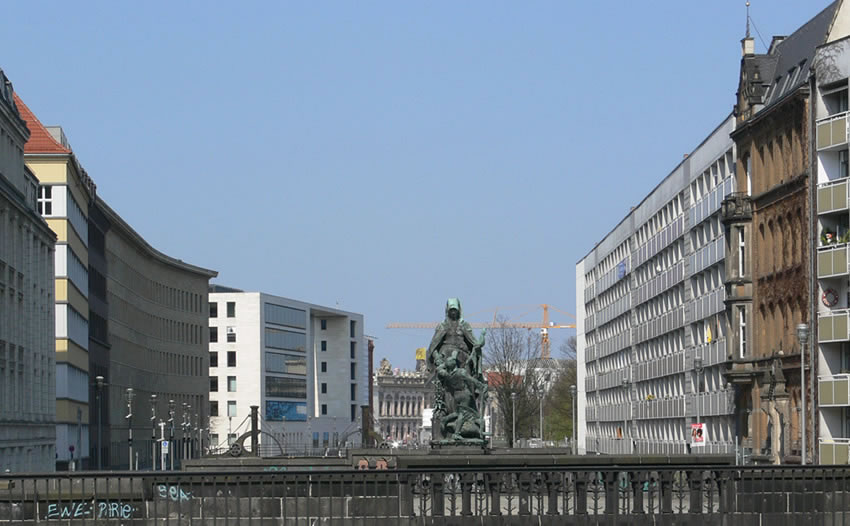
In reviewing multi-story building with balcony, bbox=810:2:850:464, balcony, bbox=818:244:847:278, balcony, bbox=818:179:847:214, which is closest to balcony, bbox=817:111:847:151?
multi-story building with balcony, bbox=810:2:850:464

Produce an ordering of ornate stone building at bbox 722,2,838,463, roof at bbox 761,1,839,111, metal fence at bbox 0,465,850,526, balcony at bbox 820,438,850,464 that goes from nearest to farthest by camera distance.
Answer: metal fence at bbox 0,465,850,526 → balcony at bbox 820,438,850,464 → ornate stone building at bbox 722,2,838,463 → roof at bbox 761,1,839,111

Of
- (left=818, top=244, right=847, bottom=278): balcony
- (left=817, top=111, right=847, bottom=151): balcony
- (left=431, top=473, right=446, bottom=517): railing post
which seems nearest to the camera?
(left=431, top=473, right=446, bottom=517): railing post

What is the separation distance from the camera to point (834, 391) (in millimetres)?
65750

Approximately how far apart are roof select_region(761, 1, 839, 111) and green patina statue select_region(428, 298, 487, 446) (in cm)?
2919

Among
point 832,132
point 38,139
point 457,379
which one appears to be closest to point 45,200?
point 38,139

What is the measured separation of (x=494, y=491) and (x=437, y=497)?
2.82ft

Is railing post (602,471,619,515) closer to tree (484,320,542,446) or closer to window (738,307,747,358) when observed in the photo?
window (738,307,747,358)

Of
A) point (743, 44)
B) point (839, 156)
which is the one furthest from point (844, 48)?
point (743, 44)

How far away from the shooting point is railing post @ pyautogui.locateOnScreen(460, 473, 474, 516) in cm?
2711

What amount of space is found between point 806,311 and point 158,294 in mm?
103916

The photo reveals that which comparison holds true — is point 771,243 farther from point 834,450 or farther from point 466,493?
point 466,493

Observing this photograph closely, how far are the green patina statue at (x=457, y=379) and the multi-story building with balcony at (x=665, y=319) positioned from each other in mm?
32668

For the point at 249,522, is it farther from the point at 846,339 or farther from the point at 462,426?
the point at 846,339

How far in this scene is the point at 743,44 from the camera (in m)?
85.4
